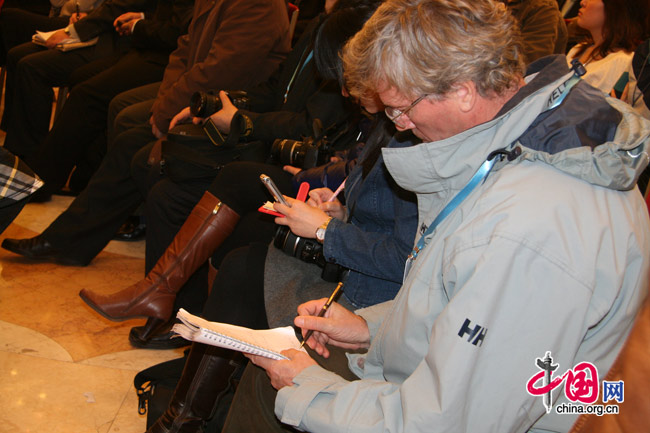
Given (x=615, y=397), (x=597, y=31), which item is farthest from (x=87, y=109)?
(x=615, y=397)

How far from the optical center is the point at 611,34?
2.87 meters

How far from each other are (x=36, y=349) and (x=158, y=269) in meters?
0.50

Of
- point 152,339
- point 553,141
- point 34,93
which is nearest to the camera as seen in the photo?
point 553,141

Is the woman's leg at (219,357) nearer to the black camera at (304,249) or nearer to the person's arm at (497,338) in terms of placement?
the black camera at (304,249)

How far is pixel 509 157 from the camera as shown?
1.05m

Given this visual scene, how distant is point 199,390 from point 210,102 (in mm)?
1407

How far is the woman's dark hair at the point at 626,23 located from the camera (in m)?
2.82

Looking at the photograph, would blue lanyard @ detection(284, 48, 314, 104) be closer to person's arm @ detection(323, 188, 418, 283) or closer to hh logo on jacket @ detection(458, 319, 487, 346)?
person's arm @ detection(323, 188, 418, 283)

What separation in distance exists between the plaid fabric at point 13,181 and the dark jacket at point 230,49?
4.68ft

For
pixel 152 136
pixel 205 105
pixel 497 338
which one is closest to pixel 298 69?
pixel 205 105

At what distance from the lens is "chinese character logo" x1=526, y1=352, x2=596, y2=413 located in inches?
36.0

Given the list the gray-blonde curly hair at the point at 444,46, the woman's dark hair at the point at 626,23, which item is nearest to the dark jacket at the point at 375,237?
the gray-blonde curly hair at the point at 444,46

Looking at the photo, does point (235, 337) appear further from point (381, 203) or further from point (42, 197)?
point (42, 197)

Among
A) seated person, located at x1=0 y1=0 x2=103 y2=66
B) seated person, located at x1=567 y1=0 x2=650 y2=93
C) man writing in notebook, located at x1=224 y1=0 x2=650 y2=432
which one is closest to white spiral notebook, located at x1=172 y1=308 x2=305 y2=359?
man writing in notebook, located at x1=224 y1=0 x2=650 y2=432
